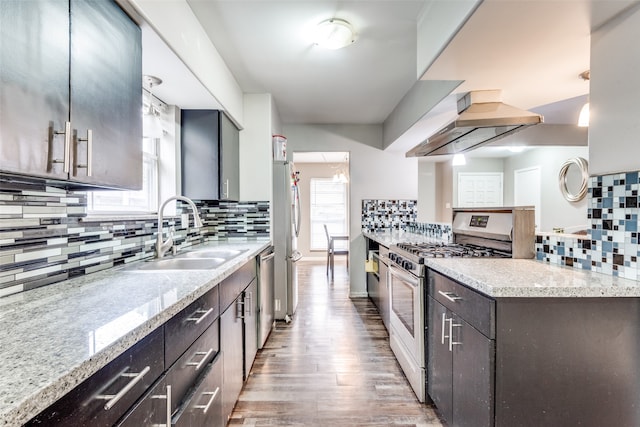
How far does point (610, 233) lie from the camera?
4.16 ft

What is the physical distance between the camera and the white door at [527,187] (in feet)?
11.5

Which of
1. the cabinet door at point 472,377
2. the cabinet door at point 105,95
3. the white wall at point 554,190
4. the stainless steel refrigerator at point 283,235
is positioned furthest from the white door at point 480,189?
the cabinet door at point 105,95

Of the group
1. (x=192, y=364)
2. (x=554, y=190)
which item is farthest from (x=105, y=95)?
(x=554, y=190)

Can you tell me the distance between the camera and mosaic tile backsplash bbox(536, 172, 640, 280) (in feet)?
3.89

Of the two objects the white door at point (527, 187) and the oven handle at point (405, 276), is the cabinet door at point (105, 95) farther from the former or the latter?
the white door at point (527, 187)

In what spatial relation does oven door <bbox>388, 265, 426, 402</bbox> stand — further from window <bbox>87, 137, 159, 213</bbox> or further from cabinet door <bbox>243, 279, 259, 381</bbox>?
window <bbox>87, 137, 159, 213</bbox>

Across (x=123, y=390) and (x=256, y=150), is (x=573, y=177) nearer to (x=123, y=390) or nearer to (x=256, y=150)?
(x=256, y=150)

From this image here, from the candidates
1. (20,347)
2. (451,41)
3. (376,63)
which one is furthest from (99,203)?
(376,63)

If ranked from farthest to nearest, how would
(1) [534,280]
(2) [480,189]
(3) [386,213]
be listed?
(2) [480,189] < (3) [386,213] < (1) [534,280]

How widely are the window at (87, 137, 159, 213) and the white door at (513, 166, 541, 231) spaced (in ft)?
12.6

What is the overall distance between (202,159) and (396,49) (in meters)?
1.77

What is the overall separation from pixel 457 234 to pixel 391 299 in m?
0.77

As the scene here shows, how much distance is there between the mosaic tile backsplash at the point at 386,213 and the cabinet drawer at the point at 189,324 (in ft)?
9.60

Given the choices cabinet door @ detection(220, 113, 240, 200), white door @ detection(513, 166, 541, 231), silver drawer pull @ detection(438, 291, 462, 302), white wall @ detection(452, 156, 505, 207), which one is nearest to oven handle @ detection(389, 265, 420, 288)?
silver drawer pull @ detection(438, 291, 462, 302)
